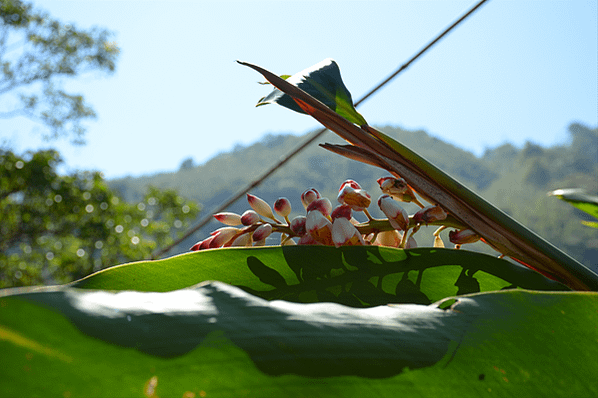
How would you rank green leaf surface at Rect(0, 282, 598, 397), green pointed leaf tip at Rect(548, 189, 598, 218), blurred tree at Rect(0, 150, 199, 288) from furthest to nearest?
1. blurred tree at Rect(0, 150, 199, 288)
2. green pointed leaf tip at Rect(548, 189, 598, 218)
3. green leaf surface at Rect(0, 282, 598, 397)

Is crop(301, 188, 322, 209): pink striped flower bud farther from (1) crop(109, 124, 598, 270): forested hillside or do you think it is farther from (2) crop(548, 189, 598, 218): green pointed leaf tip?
(1) crop(109, 124, 598, 270): forested hillside

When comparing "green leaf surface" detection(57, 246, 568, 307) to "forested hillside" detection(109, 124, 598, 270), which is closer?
"green leaf surface" detection(57, 246, 568, 307)

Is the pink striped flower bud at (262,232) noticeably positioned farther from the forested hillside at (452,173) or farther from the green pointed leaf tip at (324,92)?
the forested hillside at (452,173)

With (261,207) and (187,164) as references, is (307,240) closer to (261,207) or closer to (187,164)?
(261,207)

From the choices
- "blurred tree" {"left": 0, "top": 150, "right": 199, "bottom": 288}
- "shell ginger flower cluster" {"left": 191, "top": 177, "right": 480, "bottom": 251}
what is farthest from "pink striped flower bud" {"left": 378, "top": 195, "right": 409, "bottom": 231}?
"blurred tree" {"left": 0, "top": 150, "right": 199, "bottom": 288}

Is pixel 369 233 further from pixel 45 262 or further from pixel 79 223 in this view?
pixel 45 262

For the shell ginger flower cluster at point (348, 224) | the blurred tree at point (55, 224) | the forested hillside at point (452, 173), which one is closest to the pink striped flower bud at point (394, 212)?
the shell ginger flower cluster at point (348, 224)

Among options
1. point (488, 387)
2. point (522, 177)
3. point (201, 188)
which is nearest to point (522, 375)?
point (488, 387)
